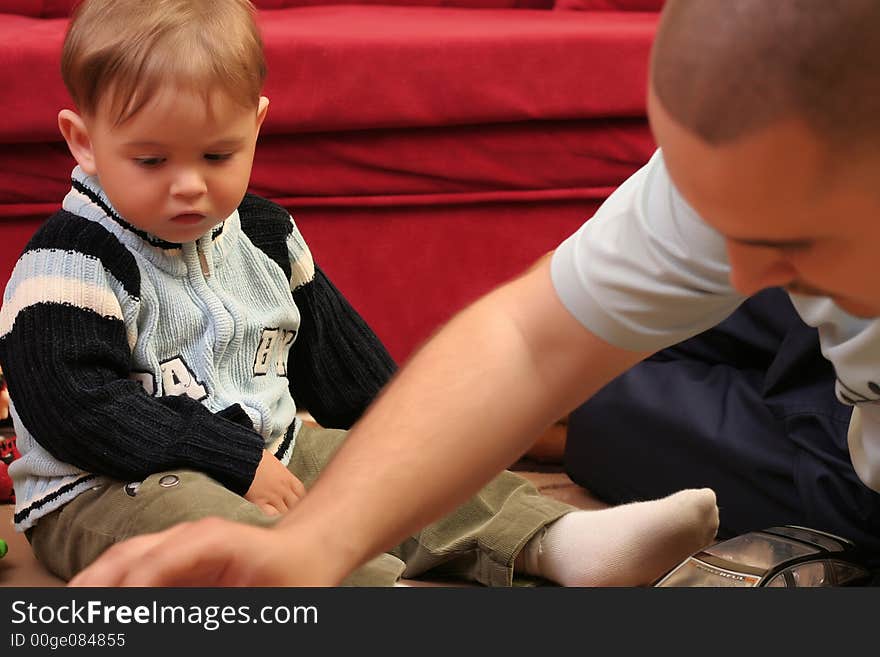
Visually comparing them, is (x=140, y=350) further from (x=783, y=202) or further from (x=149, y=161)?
(x=783, y=202)

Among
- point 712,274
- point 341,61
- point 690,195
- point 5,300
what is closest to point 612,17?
point 341,61

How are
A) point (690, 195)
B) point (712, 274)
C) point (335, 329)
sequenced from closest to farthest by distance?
point (690, 195) → point (712, 274) → point (335, 329)

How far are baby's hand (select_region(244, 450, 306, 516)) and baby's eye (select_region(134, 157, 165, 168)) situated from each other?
0.26 metres

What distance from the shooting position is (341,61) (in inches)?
61.8

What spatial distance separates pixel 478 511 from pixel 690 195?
2.04 feet

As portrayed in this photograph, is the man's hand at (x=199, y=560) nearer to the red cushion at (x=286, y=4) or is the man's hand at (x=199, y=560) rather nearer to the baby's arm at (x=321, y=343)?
the baby's arm at (x=321, y=343)

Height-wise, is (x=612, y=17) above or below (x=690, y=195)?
below

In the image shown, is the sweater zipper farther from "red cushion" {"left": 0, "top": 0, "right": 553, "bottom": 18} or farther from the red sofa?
"red cushion" {"left": 0, "top": 0, "right": 553, "bottom": 18}

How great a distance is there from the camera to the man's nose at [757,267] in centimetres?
56

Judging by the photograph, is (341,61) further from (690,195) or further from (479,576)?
(690,195)

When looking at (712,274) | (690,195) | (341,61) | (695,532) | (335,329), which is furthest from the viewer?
(341,61)

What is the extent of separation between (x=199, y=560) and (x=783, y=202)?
11.5 inches

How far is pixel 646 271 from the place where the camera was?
693 millimetres

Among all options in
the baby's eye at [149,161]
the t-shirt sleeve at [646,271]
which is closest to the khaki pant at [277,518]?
the baby's eye at [149,161]
